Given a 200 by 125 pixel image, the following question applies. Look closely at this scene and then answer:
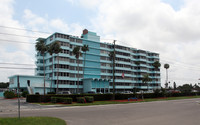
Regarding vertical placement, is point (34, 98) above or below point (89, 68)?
below

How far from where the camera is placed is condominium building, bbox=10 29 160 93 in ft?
221

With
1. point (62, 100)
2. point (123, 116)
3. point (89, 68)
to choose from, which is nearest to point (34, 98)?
point (62, 100)

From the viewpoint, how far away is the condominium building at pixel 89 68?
221 ft

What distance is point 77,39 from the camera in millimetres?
75938

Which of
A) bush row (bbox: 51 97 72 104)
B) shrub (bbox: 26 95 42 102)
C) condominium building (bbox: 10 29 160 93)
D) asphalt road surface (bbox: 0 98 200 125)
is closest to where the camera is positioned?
asphalt road surface (bbox: 0 98 200 125)

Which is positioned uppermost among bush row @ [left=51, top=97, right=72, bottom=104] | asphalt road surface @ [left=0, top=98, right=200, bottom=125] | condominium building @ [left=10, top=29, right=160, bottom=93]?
condominium building @ [left=10, top=29, right=160, bottom=93]

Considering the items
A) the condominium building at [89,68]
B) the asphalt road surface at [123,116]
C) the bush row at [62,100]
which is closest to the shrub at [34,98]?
the bush row at [62,100]

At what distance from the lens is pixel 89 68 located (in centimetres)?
7844

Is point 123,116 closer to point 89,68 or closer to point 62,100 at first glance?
point 62,100

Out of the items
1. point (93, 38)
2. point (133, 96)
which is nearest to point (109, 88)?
point (93, 38)

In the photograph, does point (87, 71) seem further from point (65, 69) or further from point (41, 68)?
point (41, 68)

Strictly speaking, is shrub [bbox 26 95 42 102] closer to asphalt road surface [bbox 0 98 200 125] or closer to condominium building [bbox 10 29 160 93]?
asphalt road surface [bbox 0 98 200 125]

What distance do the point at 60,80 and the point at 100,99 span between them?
30406mm

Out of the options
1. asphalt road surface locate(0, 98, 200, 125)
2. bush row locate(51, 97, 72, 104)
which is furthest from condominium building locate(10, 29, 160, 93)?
asphalt road surface locate(0, 98, 200, 125)
